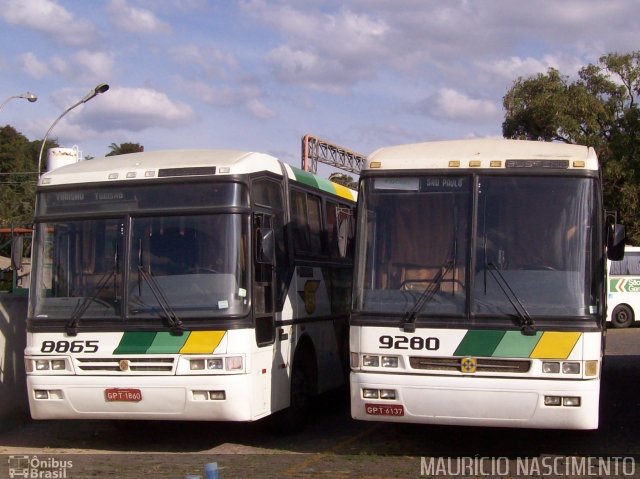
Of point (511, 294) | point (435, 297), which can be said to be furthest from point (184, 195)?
point (511, 294)

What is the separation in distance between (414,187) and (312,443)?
10.8 ft

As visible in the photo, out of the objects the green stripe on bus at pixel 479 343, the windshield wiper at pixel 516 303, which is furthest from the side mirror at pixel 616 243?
the green stripe on bus at pixel 479 343

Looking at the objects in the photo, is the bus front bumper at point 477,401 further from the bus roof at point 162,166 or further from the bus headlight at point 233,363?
the bus roof at point 162,166

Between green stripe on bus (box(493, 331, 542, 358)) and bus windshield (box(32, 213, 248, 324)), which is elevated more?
bus windshield (box(32, 213, 248, 324))

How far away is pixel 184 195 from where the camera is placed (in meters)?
9.67

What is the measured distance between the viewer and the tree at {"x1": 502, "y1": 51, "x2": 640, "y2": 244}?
30922 mm

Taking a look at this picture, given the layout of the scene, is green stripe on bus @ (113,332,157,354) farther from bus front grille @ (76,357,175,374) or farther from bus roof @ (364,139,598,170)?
bus roof @ (364,139,598,170)

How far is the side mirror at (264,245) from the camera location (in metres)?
9.55

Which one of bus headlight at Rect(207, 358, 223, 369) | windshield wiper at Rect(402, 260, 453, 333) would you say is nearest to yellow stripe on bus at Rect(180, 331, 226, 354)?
bus headlight at Rect(207, 358, 223, 369)

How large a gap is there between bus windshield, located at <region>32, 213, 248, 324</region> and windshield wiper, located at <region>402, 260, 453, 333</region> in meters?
1.71

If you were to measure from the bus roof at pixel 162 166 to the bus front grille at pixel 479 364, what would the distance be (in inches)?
109

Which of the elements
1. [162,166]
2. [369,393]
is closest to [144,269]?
[162,166]

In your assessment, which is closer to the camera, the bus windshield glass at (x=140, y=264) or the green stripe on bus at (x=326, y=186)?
the bus windshield glass at (x=140, y=264)

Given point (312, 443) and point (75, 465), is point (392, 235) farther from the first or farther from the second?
point (75, 465)
